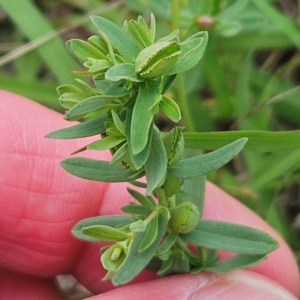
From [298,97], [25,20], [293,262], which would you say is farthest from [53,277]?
[298,97]


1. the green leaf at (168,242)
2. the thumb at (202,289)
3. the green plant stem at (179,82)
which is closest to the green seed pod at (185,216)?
the green leaf at (168,242)

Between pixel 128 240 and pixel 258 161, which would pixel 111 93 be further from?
pixel 258 161

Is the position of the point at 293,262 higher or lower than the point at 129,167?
lower

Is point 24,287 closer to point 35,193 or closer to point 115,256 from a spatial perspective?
point 35,193

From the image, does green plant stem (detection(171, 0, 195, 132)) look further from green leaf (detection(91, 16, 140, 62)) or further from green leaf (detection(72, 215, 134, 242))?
green leaf (detection(91, 16, 140, 62))

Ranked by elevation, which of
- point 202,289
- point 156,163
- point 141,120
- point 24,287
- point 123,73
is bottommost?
point 24,287

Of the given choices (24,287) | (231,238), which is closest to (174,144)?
(231,238)
